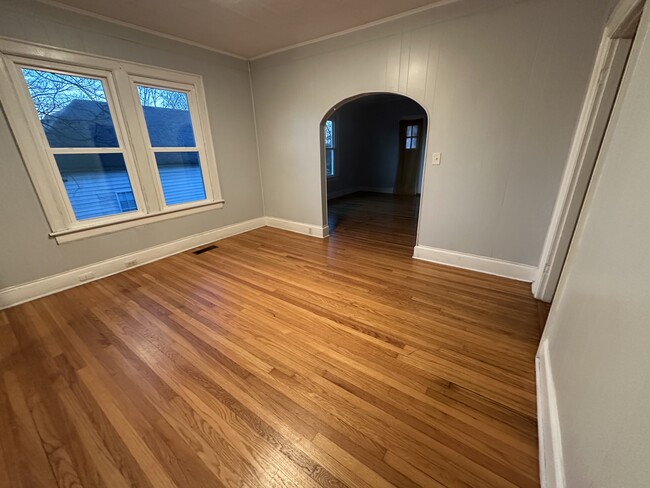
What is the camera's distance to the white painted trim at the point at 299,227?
4172mm

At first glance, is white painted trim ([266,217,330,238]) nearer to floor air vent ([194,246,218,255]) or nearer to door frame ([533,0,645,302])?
floor air vent ([194,246,218,255])

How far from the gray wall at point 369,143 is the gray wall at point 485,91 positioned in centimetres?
387

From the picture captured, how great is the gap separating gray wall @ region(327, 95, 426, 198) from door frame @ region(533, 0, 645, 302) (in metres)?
5.39

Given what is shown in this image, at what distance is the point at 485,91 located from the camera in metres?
2.46

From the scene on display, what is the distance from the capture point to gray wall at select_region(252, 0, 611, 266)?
6.97ft

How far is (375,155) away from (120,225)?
6793 millimetres

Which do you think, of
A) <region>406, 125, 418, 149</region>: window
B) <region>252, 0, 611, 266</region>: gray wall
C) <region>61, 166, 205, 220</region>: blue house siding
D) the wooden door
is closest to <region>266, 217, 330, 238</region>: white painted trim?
<region>252, 0, 611, 266</region>: gray wall

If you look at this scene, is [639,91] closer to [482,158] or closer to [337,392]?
[482,158]

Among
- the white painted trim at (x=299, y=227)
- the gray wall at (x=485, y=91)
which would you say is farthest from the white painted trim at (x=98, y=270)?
the gray wall at (x=485, y=91)

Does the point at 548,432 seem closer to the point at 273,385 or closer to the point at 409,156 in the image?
the point at 273,385

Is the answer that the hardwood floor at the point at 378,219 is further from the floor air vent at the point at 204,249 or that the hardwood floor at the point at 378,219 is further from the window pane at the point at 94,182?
the window pane at the point at 94,182

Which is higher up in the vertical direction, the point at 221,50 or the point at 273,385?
the point at 221,50

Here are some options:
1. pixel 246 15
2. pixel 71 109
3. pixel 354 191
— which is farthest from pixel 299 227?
pixel 354 191

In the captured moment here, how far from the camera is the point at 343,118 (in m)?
7.04
